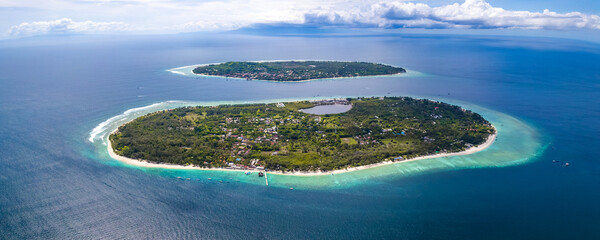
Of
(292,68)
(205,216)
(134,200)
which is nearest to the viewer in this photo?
(205,216)

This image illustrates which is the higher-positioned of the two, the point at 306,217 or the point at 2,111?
the point at 2,111

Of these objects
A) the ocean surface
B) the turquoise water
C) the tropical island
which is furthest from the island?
the tropical island

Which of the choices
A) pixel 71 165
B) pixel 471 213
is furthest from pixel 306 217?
pixel 71 165

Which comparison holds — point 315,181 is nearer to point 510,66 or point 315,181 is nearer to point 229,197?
point 229,197

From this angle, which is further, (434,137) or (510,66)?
(510,66)

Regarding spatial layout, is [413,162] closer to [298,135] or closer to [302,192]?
[302,192]

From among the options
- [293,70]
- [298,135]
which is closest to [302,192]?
[298,135]

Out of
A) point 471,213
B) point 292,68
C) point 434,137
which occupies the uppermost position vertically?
point 292,68

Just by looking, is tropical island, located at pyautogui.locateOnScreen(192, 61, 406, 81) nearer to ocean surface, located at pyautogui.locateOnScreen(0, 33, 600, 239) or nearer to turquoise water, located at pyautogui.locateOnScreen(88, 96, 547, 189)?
ocean surface, located at pyautogui.locateOnScreen(0, 33, 600, 239)
